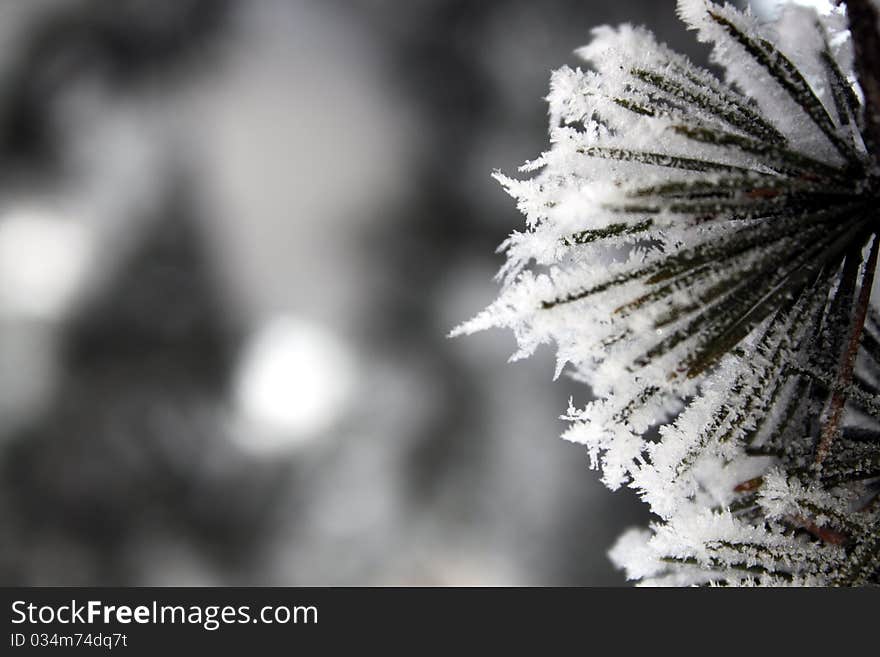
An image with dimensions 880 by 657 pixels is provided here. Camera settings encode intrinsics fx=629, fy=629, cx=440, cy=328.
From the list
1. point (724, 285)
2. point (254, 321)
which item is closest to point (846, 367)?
point (724, 285)

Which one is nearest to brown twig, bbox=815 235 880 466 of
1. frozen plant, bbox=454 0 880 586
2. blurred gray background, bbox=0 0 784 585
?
frozen plant, bbox=454 0 880 586

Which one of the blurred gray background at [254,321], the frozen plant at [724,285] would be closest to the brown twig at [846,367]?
the frozen plant at [724,285]

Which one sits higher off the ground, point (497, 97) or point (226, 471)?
point (497, 97)

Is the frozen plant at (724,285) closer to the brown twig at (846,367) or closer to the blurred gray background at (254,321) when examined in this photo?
the brown twig at (846,367)

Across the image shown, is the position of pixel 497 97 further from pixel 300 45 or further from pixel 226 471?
pixel 226 471

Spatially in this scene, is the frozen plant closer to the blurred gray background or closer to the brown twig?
the brown twig
